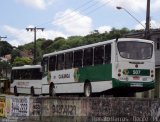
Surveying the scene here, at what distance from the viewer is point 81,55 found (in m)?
28.8

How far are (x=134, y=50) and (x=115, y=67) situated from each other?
1535 mm

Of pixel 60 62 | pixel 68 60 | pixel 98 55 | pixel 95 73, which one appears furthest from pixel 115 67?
pixel 60 62

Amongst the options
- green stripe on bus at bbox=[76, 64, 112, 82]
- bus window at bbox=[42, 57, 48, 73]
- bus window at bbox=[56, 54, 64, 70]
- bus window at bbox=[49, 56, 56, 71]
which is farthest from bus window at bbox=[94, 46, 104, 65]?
bus window at bbox=[42, 57, 48, 73]

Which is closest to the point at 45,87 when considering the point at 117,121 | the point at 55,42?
the point at 117,121

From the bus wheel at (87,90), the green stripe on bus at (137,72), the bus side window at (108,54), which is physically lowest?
the bus wheel at (87,90)

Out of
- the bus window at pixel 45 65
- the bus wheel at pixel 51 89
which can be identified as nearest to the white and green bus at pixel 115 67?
the bus wheel at pixel 51 89

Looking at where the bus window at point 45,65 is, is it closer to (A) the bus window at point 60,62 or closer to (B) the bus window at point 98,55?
(A) the bus window at point 60,62

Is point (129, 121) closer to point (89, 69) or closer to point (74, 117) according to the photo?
point (74, 117)

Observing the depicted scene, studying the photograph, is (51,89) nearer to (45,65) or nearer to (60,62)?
(45,65)

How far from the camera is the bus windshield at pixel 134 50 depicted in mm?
25328

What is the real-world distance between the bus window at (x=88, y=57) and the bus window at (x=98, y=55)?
55cm

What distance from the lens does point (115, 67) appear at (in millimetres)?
24984

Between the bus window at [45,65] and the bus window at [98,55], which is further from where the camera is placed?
the bus window at [45,65]

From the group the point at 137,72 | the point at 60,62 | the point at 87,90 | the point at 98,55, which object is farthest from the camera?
the point at 60,62
